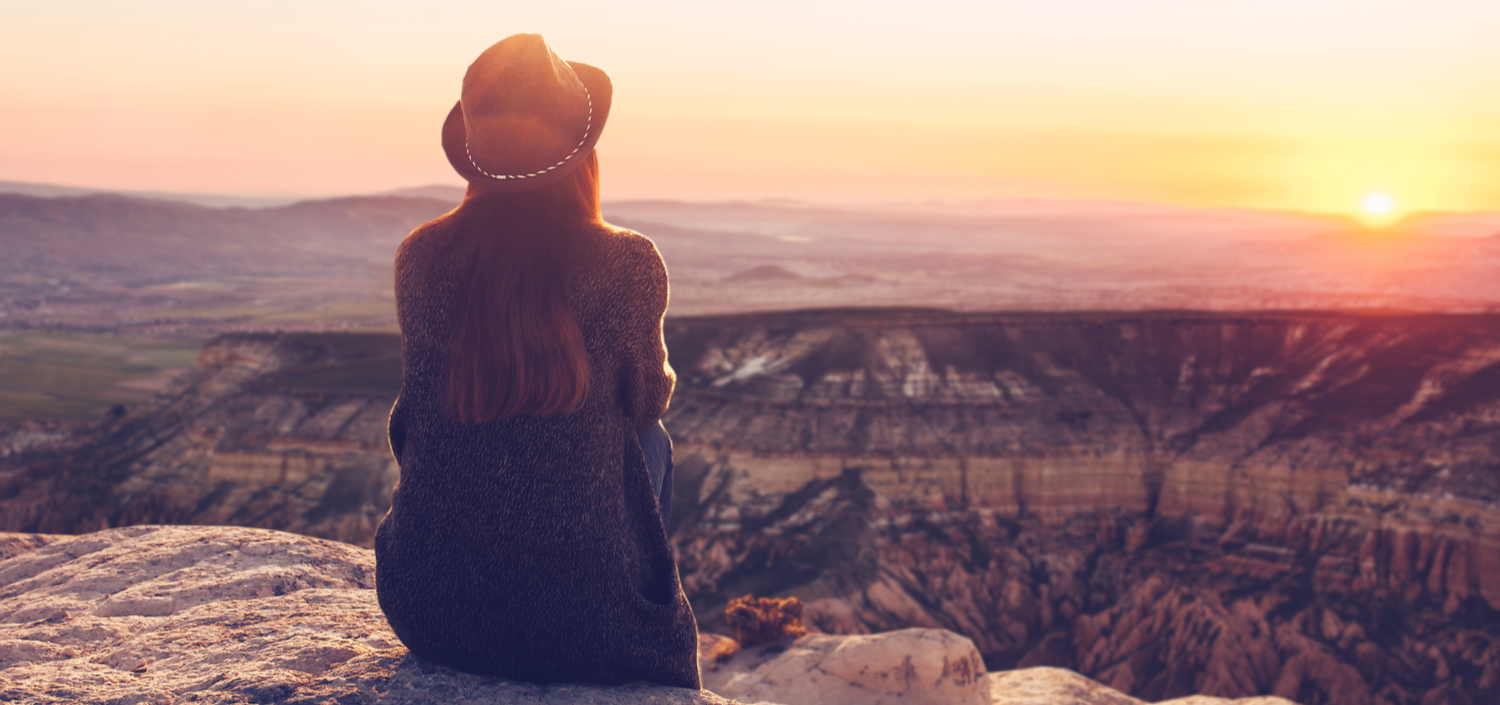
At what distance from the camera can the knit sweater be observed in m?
4.08

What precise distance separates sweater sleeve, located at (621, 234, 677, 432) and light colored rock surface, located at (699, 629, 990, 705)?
11.6 m

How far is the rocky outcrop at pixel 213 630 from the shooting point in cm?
422

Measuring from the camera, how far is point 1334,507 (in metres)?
35.8

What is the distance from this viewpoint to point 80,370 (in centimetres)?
9331

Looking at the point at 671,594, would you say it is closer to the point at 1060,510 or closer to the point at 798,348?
the point at 1060,510

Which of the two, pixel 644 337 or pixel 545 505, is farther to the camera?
pixel 644 337

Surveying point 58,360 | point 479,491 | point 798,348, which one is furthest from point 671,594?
point 58,360

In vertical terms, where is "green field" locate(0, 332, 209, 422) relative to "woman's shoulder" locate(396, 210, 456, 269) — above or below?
below

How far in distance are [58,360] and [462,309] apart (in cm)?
11489

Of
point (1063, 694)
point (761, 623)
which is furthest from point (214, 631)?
point (761, 623)

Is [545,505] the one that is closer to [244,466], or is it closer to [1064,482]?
[1064,482]

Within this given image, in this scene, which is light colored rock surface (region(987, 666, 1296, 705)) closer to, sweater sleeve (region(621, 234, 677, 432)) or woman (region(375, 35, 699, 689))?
woman (region(375, 35, 699, 689))

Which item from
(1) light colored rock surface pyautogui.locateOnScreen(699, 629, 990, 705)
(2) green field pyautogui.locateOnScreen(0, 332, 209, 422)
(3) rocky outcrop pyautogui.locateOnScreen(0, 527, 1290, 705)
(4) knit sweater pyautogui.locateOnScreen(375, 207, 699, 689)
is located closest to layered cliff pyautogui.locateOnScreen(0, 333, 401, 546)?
(2) green field pyautogui.locateOnScreen(0, 332, 209, 422)

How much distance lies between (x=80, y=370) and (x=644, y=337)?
10782cm
